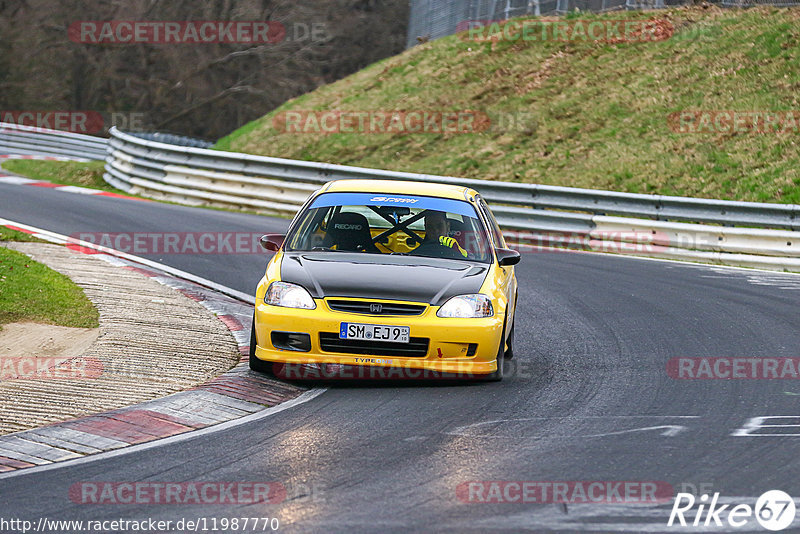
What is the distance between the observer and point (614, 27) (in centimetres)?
2914

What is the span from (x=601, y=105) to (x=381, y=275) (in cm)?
1860

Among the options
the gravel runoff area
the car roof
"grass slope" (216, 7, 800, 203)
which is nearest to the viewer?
the gravel runoff area

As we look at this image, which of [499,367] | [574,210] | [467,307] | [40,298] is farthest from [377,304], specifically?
[574,210]

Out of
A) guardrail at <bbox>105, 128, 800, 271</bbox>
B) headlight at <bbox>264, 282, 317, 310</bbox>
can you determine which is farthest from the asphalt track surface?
guardrail at <bbox>105, 128, 800, 271</bbox>

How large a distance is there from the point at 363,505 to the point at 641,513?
4.36 ft

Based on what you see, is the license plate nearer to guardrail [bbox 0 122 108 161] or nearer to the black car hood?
the black car hood

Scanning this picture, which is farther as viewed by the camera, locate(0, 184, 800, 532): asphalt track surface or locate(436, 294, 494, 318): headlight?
locate(436, 294, 494, 318): headlight

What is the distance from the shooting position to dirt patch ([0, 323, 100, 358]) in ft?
29.1

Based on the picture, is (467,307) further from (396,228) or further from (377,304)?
(396,228)

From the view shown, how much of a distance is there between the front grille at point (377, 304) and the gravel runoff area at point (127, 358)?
3.93ft

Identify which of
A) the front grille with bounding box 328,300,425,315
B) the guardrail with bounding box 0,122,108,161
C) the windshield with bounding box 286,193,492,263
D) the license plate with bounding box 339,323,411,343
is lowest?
the license plate with bounding box 339,323,411,343

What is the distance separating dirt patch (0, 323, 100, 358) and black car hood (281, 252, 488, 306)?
1.90 m

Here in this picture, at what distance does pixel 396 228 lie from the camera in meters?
9.50

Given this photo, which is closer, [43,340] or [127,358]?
Answer: [127,358]
